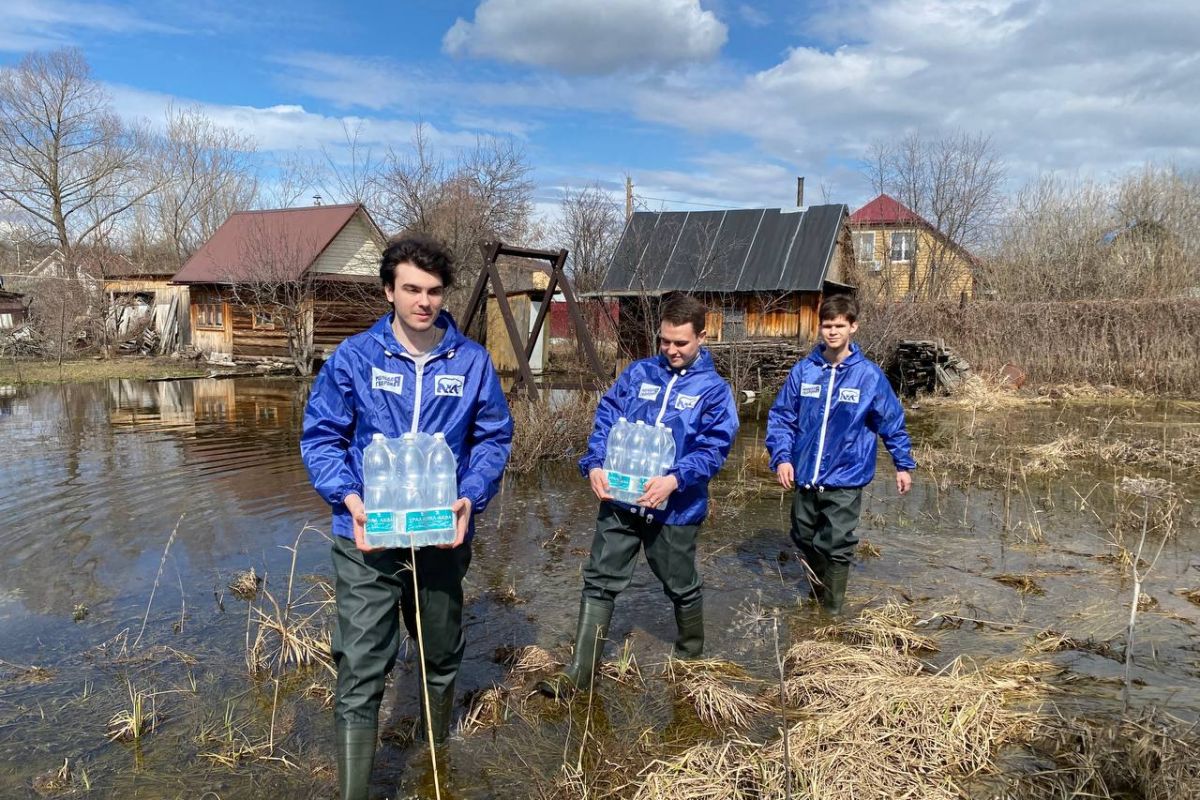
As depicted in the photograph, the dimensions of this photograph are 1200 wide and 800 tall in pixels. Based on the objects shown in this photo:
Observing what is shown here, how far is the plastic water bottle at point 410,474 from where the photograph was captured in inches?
112

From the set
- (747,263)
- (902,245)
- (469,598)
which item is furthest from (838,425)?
(902,245)

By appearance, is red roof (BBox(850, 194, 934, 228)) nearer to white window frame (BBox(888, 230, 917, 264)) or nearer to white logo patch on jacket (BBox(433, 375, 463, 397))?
Answer: white window frame (BBox(888, 230, 917, 264))

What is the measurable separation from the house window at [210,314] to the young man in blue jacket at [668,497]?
26556 millimetres

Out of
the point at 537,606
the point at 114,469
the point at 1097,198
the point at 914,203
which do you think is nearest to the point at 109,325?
the point at 114,469

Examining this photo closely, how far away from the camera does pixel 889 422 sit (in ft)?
16.3

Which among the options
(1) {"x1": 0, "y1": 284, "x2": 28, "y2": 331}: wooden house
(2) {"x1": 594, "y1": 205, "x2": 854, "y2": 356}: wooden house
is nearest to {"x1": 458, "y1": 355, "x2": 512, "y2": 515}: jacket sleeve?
(2) {"x1": 594, "y1": 205, "x2": 854, "y2": 356}: wooden house

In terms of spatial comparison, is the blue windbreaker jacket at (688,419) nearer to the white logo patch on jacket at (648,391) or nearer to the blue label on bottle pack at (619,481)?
the white logo patch on jacket at (648,391)

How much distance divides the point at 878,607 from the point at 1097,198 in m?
30.0

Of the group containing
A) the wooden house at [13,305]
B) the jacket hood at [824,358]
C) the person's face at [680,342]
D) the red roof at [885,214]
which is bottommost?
the jacket hood at [824,358]

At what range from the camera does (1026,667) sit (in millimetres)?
4129

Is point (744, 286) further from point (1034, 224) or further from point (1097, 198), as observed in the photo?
point (1097, 198)

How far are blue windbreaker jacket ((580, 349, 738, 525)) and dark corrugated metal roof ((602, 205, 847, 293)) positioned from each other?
17406mm

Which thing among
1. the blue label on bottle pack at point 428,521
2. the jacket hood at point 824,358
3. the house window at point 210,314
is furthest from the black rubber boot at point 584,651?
the house window at point 210,314

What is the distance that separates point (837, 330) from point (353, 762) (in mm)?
3529
